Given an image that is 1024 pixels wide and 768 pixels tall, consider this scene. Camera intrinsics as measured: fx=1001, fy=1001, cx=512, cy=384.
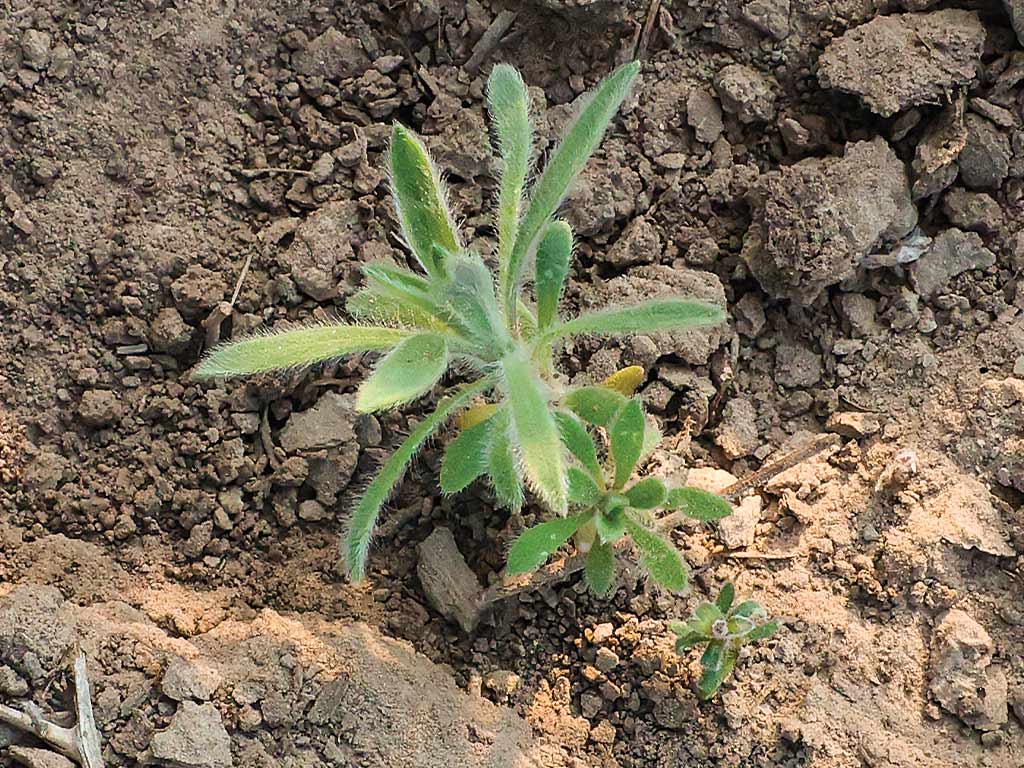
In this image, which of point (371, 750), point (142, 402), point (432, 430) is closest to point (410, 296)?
point (432, 430)

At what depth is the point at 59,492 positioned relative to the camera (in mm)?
2922

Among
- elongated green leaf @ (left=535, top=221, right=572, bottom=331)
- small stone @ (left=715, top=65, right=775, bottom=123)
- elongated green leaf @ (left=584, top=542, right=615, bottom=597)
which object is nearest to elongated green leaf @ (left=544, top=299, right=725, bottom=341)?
elongated green leaf @ (left=535, top=221, right=572, bottom=331)

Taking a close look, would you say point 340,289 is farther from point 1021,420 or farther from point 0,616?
point 1021,420

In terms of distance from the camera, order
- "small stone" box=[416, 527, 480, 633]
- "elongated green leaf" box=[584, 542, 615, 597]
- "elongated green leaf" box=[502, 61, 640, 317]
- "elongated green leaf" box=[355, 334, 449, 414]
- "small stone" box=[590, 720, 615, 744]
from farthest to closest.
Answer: "small stone" box=[416, 527, 480, 633], "small stone" box=[590, 720, 615, 744], "elongated green leaf" box=[584, 542, 615, 597], "elongated green leaf" box=[502, 61, 640, 317], "elongated green leaf" box=[355, 334, 449, 414]

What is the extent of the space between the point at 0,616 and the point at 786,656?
2.10m

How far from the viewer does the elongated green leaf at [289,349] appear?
242cm

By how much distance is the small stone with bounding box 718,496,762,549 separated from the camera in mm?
3020

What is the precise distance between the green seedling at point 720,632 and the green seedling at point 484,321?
593 mm

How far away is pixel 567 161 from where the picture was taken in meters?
2.54

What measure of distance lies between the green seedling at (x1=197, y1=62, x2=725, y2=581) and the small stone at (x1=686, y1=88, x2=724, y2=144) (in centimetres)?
80

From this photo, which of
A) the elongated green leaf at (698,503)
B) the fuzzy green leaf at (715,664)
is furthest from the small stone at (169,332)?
the fuzzy green leaf at (715,664)

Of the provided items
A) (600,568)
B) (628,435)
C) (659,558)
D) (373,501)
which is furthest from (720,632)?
(373,501)

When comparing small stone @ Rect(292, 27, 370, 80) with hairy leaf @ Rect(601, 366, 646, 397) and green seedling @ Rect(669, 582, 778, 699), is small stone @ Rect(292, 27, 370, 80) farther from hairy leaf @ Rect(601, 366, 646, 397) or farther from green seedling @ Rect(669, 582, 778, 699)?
green seedling @ Rect(669, 582, 778, 699)

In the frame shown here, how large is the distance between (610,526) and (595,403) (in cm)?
33
